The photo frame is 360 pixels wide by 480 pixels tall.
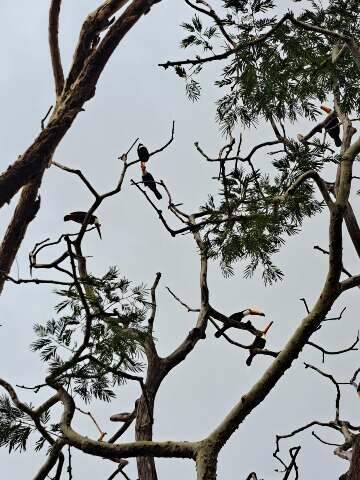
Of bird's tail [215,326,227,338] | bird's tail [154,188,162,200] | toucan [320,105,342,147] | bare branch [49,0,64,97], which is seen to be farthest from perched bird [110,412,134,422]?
bare branch [49,0,64,97]

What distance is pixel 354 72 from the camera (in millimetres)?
2592

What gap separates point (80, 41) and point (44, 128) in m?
0.70

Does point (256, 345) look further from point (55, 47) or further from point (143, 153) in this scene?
point (55, 47)

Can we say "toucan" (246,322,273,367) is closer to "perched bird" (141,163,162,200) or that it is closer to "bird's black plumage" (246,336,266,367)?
"bird's black plumage" (246,336,266,367)

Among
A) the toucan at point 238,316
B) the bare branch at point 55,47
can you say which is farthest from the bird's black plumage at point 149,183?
the bare branch at point 55,47

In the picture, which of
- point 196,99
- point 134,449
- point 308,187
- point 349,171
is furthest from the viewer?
point 196,99

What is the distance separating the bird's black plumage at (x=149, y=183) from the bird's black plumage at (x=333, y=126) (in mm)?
892

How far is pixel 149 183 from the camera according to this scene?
3.29m

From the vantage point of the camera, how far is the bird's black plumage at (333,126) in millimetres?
3256

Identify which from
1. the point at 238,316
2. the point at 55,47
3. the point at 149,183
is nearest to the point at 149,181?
the point at 149,183

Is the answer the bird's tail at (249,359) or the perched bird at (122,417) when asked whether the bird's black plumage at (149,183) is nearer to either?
the bird's tail at (249,359)

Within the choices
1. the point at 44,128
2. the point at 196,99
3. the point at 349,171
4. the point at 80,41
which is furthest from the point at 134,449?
the point at 80,41

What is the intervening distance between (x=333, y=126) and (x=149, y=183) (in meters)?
0.96

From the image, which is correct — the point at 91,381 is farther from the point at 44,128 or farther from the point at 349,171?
the point at 44,128
